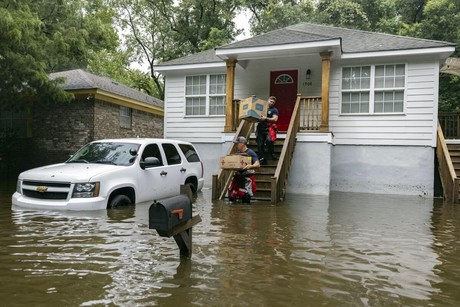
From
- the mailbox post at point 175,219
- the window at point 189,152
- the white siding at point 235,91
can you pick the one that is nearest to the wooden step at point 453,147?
the white siding at point 235,91

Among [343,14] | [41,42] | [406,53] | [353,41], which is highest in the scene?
[343,14]

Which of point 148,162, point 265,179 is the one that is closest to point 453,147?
point 265,179

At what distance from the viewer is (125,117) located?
63.9ft

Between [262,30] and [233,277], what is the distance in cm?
2686

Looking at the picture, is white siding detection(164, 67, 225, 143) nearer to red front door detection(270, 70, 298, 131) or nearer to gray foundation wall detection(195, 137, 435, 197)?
red front door detection(270, 70, 298, 131)

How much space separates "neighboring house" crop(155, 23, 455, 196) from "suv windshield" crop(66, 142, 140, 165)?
503 cm

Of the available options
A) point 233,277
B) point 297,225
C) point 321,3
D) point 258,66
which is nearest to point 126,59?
point 321,3

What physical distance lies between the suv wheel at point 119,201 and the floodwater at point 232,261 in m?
0.20

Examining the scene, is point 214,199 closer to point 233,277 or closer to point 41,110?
point 233,277

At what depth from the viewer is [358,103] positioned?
13.4 metres

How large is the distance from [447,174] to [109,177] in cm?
921

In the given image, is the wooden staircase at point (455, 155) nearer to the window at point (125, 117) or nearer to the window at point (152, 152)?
the window at point (152, 152)

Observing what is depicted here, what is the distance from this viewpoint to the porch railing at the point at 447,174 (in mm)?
10609

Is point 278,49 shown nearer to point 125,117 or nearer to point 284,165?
point 284,165
